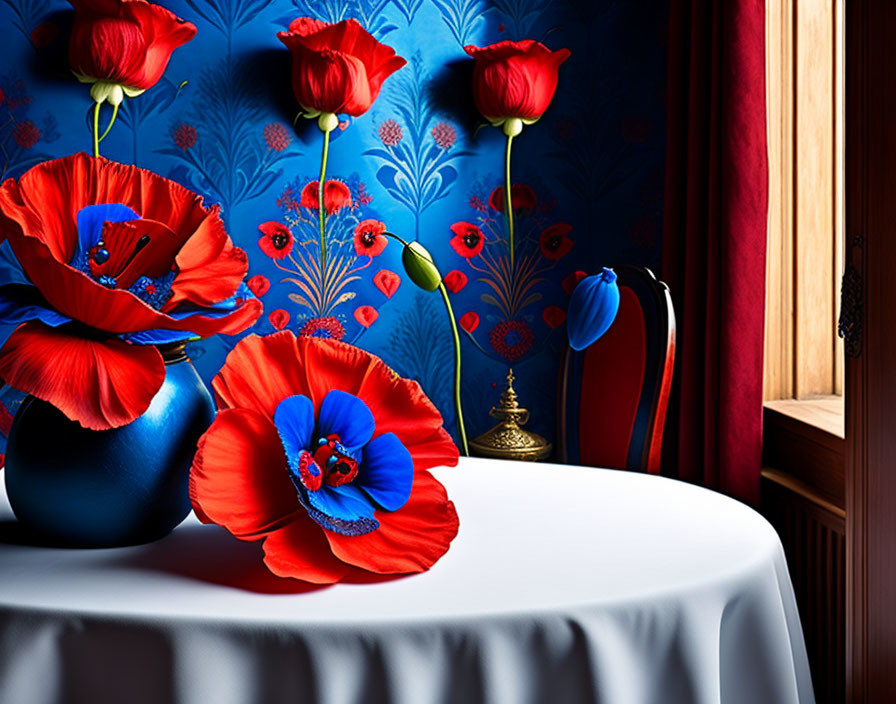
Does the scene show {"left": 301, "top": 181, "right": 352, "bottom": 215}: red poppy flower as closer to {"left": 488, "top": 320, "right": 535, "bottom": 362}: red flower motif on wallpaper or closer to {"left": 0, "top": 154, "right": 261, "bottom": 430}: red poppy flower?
{"left": 488, "top": 320, "right": 535, "bottom": 362}: red flower motif on wallpaper

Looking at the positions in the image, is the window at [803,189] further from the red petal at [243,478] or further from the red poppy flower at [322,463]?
the red petal at [243,478]

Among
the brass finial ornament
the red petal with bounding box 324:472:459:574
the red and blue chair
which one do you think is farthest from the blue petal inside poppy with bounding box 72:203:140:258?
the brass finial ornament

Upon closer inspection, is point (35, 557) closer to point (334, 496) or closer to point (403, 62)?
point (334, 496)

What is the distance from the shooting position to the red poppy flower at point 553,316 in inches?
95.2

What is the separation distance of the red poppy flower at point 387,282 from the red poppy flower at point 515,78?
525 millimetres

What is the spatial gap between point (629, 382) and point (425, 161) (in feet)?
3.36

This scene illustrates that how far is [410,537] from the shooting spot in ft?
2.55

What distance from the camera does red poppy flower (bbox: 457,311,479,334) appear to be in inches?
94.4

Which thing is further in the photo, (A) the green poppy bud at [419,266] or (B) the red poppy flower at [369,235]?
(B) the red poppy flower at [369,235]

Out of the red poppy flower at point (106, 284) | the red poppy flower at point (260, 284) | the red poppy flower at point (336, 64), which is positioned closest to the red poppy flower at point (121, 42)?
the red poppy flower at point (336, 64)

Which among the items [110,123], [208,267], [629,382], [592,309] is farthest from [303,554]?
[110,123]

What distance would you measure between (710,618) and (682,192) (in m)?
1.63

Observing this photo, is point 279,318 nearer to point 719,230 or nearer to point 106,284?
point 719,230

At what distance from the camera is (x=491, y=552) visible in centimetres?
83
